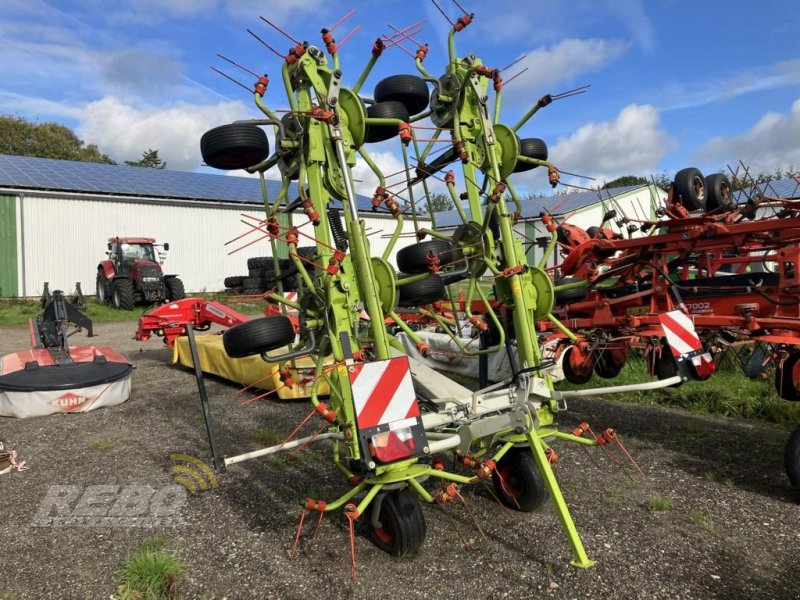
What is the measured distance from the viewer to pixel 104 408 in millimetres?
7004

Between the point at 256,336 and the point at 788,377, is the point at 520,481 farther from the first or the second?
the point at 788,377

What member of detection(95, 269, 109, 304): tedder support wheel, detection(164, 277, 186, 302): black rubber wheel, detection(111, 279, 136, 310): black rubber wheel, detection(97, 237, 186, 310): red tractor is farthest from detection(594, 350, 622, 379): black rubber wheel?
detection(95, 269, 109, 304): tedder support wheel

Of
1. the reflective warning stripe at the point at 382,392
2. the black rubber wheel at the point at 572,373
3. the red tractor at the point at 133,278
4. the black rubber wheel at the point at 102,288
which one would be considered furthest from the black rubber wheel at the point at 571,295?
the black rubber wheel at the point at 102,288

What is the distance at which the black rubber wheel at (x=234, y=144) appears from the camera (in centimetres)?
374

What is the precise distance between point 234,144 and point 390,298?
1384 mm

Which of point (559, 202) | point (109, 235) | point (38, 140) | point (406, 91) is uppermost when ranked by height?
point (38, 140)

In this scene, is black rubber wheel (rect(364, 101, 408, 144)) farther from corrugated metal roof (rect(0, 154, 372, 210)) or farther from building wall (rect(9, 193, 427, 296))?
corrugated metal roof (rect(0, 154, 372, 210))

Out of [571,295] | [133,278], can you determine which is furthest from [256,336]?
[133,278]

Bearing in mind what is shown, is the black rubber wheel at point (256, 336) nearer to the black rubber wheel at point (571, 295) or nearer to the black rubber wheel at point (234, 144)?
the black rubber wheel at point (234, 144)

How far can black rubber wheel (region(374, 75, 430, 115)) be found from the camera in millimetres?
5000

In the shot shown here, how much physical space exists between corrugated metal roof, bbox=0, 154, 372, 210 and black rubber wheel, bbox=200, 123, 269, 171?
1639cm

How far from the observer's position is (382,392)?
3.30 meters

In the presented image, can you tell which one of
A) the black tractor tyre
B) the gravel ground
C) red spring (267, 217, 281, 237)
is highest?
the black tractor tyre

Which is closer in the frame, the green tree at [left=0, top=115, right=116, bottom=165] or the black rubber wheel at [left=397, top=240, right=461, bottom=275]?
the black rubber wheel at [left=397, top=240, right=461, bottom=275]
